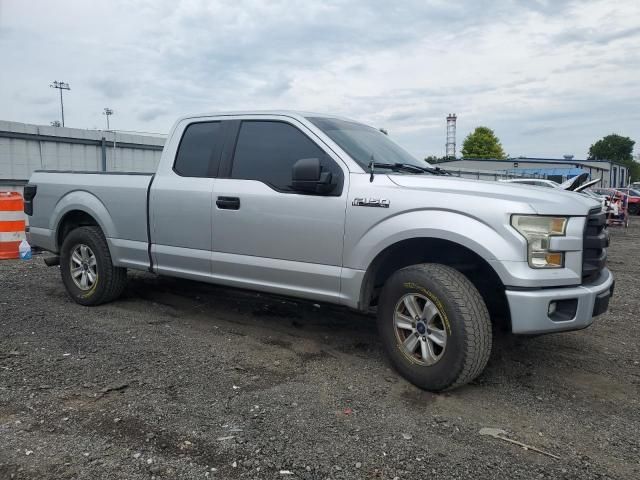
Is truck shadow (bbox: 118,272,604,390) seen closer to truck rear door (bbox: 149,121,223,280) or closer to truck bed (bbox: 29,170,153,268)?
truck rear door (bbox: 149,121,223,280)

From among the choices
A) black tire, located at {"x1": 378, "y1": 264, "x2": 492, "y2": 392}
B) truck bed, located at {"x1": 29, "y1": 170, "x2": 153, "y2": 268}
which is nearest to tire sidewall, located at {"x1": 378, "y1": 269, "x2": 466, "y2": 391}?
black tire, located at {"x1": 378, "y1": 264, "x2": 492, "y2": 392}

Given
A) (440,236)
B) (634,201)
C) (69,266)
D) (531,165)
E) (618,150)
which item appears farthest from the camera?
(618,150)

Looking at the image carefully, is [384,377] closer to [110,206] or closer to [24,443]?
[24,443]

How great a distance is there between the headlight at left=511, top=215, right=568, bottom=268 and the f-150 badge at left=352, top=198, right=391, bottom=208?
34.3 inches

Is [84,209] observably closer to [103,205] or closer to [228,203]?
[103,205]

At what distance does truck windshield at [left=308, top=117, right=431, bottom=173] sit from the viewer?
4191 millimetres

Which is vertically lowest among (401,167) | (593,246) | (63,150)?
(593,246)

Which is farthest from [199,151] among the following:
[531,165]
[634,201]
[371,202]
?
[531,165]

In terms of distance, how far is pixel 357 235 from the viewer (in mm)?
3898

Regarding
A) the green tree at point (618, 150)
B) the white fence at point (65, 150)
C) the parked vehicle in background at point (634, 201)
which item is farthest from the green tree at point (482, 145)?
the white fence at point (65, 150)

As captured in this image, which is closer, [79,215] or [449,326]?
[449,326]

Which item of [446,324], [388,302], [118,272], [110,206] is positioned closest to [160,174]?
[110,206]

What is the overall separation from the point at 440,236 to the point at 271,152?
1.70 metres

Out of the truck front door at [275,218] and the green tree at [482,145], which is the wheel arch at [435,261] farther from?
the green tree at [482,145]
